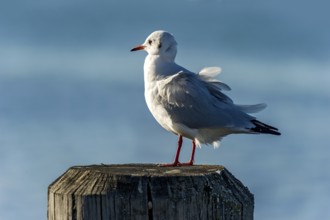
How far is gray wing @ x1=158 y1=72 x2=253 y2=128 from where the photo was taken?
23.9 ft

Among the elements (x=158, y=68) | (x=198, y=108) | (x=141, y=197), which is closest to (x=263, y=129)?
(x=198, y=108)

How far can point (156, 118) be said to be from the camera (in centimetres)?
762

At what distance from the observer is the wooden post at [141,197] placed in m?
3.67

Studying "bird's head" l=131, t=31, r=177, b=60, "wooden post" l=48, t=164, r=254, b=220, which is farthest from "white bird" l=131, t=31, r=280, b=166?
"wooden post" l=48, t=164, r=254, b=220

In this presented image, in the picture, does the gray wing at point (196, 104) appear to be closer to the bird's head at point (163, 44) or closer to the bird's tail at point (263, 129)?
the bird's tail at point (263, 129)

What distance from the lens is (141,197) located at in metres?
3.69

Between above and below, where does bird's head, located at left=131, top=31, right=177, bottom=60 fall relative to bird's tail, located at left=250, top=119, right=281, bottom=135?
above

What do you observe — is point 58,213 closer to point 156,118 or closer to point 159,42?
point 156,118

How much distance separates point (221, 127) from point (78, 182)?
11.8 ft

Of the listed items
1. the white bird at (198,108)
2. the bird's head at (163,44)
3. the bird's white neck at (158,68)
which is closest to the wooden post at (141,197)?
the white bird at (198,108)

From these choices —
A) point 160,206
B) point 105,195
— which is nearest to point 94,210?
point 105,195

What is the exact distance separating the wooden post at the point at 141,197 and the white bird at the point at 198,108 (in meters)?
3.24

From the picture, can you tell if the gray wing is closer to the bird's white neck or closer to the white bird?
the white bird

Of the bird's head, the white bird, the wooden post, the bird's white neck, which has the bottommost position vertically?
the wooden post
